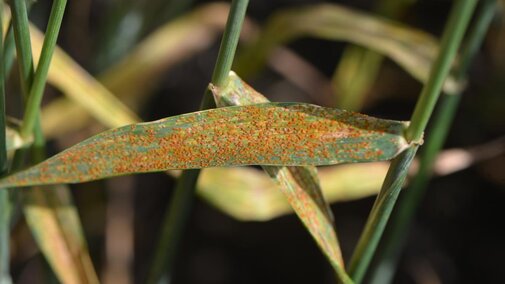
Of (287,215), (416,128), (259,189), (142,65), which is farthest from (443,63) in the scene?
(287,215)

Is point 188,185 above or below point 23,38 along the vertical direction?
below

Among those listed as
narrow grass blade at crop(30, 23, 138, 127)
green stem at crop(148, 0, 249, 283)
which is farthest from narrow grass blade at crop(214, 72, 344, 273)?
narrow grass blade at crop(30, 23, 138, 127)

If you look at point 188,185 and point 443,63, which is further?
point 188,185

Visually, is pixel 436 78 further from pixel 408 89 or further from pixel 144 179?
pixel 144 179

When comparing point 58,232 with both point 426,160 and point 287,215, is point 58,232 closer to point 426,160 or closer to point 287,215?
point 426,160

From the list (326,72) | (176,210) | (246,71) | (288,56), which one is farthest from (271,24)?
(176,210)

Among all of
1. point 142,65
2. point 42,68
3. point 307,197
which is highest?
point 142,65

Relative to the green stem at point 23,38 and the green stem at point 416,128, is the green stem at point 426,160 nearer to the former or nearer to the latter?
the green stem at point 416,128
